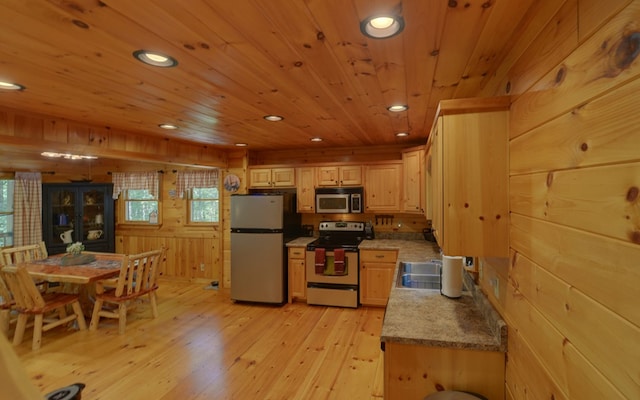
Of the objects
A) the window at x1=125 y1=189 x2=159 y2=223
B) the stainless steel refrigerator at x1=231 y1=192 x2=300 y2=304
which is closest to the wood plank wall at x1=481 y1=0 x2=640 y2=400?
the stainless steel refrigerator at x1=231 y1=192 x2=300 y2=304

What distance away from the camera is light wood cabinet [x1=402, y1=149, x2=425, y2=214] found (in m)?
4.15

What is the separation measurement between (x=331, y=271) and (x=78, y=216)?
509 cm

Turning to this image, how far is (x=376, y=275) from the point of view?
4273 mm

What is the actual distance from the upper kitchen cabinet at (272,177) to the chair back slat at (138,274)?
168 cm

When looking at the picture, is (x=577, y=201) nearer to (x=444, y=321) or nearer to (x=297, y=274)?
(x=444, y=321)

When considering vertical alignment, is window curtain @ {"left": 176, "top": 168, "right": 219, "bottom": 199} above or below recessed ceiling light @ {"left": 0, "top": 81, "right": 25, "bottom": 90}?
below

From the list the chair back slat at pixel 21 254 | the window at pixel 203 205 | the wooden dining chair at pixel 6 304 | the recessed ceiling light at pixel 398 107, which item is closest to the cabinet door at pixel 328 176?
the recessed ceiling light at pixel 398 107

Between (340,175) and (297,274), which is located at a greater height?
(340,175)

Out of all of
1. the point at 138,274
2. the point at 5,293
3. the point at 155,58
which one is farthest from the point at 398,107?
the point at 5,293

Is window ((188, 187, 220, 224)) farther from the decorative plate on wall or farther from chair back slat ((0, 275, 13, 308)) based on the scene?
chair back slat ((0, 275, 13, 308))

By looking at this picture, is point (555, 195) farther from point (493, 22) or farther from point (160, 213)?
point (160, 213)

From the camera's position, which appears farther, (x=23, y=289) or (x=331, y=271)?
(x=331, y=271)

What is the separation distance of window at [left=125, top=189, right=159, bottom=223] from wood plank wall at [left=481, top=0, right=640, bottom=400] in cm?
633

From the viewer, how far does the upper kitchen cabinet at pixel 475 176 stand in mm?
1516
